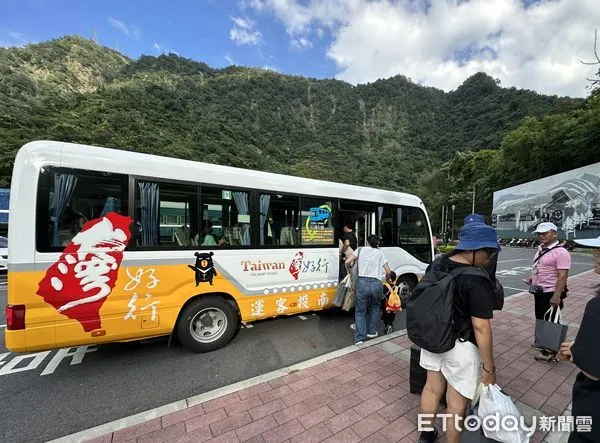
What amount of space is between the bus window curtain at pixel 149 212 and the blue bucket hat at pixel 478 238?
11.5ft

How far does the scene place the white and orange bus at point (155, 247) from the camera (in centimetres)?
302

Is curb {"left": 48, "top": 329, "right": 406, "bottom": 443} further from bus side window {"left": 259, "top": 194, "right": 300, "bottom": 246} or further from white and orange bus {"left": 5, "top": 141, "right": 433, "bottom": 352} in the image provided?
bus side window {"left": 259, "top": 194, "right": 300, "bottom": 246}

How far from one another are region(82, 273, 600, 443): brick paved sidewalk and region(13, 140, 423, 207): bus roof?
8.93 feet

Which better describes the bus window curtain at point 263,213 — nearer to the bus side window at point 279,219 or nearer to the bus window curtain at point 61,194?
the bus side window at point 279,219

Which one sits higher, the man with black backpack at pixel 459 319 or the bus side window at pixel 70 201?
the bus side window at pixel 70 201

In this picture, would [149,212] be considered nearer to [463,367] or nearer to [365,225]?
[463,367]

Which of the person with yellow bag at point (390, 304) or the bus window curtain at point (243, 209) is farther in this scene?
the person with yellow bag at point (390, 304)

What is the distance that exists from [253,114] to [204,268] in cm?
6961

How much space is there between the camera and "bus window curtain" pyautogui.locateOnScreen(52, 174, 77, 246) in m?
3.10

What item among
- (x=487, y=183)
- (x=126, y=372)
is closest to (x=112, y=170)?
(x=126, y=372)

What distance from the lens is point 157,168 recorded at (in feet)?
12.0

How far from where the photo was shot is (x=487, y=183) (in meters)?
43.7

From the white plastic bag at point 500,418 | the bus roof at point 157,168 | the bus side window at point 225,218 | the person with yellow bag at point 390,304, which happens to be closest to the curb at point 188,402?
the person with yellow bag at point 390,304

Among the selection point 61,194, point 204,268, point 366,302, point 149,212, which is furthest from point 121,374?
point 366,302
